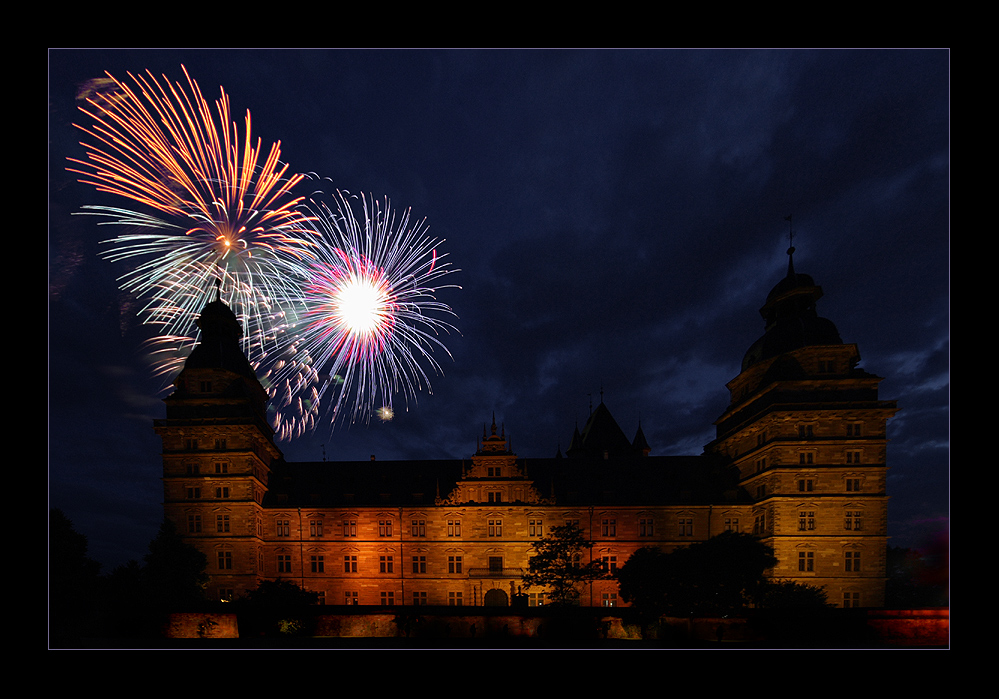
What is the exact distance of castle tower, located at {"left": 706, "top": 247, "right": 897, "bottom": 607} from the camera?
4169 cm

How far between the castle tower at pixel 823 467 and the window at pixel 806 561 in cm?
7

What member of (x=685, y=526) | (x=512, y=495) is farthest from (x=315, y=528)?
(x=685, y=526)

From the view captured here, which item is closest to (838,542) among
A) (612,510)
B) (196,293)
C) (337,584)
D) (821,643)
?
(821,643)

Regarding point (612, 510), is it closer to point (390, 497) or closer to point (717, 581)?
point (717, 581)

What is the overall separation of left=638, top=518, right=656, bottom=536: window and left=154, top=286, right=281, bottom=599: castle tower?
103 feet

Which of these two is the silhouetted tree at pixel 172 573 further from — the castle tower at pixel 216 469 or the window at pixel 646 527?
the window at pixel 646 527

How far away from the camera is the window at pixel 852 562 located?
41.7 metres

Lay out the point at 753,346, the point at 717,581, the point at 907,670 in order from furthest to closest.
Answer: the point at 753,346 < the point at 717,581 < the point at 907,670

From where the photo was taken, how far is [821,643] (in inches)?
1216

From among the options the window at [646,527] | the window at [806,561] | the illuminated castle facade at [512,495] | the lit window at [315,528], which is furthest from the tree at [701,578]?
the lit window at [315,528]
